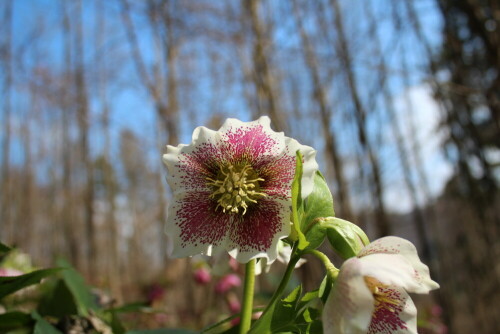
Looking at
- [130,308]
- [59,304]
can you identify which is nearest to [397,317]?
[130,308]

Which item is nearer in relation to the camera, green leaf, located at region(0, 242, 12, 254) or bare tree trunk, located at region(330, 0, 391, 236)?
green leaf, located at region(0, 242, 12, 254)

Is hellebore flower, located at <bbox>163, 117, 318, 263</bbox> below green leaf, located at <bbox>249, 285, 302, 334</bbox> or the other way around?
the other way around

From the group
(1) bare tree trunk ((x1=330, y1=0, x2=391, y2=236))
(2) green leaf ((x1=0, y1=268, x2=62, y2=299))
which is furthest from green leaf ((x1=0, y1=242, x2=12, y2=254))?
(1) bare tree trunk ((x1=330, y1=0, x2=391, y2=236))

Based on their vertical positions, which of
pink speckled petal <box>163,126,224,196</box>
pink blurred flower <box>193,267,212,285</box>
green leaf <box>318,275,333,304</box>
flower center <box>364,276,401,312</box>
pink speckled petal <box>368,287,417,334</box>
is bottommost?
pink blurred flower <box>193,267,212,285</box>

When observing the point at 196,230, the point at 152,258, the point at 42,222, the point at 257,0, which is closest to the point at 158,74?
the point at 257,0

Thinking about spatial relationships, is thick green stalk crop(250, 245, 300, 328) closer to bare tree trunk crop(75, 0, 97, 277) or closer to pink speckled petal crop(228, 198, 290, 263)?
pink speckled petal crop(228, 198, 290, 263)

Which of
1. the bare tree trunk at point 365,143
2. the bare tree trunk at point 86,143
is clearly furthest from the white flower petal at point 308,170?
the bare tree trunk at point 86,143
